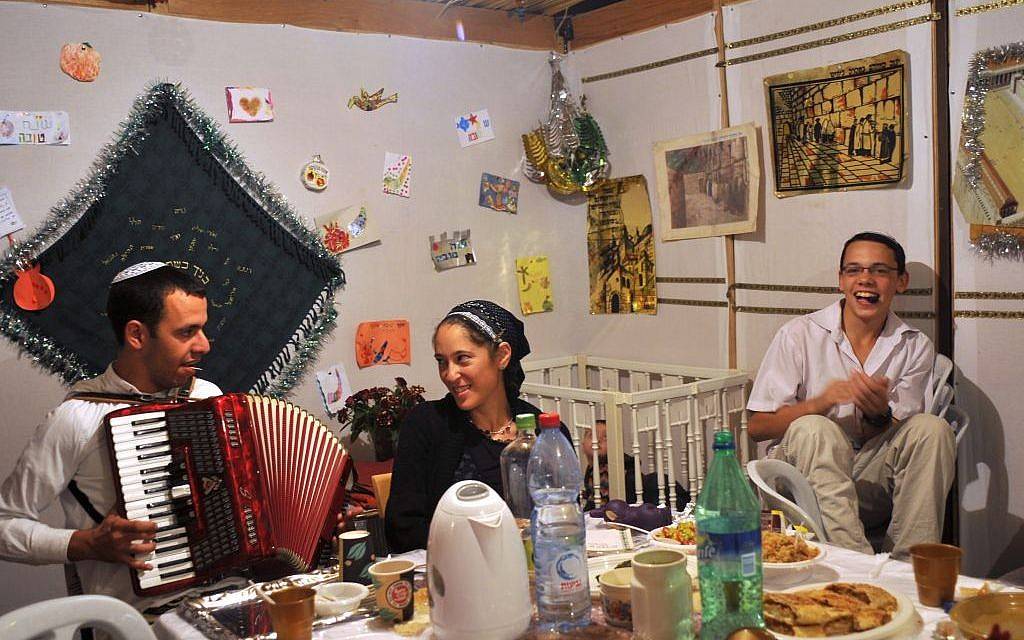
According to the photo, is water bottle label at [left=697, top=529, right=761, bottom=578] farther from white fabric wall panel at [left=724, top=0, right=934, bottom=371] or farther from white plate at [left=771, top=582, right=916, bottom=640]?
white fabric wall panel at [left=724, top=0, right=934, bottom=371]

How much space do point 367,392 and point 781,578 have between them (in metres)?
2.34

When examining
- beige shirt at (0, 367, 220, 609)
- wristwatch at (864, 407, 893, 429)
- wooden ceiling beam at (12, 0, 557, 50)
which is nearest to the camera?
beige shirt at (0, 367, 220, 609)

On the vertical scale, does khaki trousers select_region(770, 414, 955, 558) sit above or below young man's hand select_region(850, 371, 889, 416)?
below

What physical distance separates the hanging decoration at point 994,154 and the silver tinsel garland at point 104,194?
7.67 ft

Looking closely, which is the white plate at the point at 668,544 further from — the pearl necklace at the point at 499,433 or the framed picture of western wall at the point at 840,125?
the framed picture of western wall at the point at 840,125

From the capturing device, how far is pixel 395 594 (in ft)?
5.46

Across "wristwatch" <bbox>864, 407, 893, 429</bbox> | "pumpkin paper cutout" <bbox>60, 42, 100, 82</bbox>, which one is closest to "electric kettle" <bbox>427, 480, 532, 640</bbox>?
"wristwatch" <bbox>864, 407, 893, 429</bbox>

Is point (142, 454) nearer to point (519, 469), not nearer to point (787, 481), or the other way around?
point (519, 469)

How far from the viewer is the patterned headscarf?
243 cm

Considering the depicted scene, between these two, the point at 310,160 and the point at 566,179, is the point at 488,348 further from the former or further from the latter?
the point at 566,179

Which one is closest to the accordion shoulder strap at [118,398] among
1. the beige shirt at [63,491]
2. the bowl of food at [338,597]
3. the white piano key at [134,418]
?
the beige shirt at [63,491]

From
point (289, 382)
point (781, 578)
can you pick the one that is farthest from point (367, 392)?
point (781, 578)

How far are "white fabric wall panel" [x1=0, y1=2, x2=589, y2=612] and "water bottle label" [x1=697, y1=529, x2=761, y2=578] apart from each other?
2.57 meters

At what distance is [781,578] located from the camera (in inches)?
66.2
